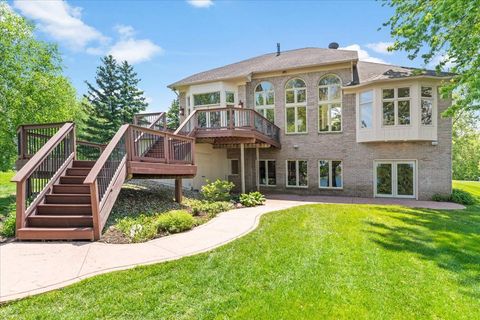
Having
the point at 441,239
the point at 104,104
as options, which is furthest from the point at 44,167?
the point at 104,104

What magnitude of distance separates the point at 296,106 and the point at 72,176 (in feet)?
38.6

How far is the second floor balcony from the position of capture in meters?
12.4

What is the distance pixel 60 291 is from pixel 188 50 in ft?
53.1

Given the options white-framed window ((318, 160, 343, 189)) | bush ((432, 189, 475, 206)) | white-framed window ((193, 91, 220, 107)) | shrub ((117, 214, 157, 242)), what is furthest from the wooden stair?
bush ((432, 189, 475, 206))

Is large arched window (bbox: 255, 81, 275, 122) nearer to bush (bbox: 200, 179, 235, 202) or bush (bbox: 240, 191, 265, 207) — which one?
bush (bbox: 240, 191, 265, 207)

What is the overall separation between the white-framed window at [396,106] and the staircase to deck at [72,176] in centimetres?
1011

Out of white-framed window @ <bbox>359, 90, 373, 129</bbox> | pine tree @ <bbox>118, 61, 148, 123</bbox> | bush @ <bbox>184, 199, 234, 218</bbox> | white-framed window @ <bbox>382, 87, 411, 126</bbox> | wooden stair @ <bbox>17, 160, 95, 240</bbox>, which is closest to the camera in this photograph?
wooden stair @ <bbox>17, 160, 95, 240</bbox>

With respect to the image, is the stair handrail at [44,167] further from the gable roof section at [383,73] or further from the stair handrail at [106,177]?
the gable roof section at [383,73]

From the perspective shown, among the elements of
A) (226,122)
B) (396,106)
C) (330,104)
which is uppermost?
(330,104)

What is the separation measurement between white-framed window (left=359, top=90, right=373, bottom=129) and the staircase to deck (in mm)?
9608

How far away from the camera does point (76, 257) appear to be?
476 cm

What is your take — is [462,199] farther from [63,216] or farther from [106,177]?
[63,216]

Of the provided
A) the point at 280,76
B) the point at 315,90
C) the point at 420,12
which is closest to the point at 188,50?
the point at 280,76

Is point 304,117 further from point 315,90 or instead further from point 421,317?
point 421,317
